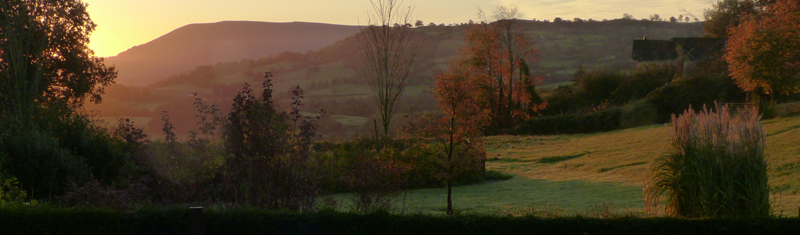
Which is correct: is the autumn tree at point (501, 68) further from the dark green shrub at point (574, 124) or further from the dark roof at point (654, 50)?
the dark roof at point (654, 50)

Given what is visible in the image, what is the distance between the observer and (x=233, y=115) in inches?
277

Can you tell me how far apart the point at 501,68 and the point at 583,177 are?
16.9 m

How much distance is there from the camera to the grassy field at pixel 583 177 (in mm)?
9398

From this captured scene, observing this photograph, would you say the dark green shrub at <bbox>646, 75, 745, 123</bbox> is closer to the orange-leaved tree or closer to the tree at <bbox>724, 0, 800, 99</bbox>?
the tree at <bbox>724, 0, 800, 99</bbox>

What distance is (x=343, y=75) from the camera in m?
51.7

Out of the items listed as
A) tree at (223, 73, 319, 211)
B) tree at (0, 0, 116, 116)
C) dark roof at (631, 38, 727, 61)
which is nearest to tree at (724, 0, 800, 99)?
dark roof at (631, 38, 727, 61)

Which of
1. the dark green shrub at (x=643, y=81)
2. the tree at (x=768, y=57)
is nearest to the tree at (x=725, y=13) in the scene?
the dark green shrub at (x=643, y=81)

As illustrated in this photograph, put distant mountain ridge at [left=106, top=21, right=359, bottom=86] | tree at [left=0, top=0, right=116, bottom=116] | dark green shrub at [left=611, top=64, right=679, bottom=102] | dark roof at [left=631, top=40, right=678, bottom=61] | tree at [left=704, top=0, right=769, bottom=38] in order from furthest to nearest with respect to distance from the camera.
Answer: distant mountain ridge at [left=106, top=21, right=359, bottom=86] → tree at [left=704, top=0, right=769, bottom=38] → dark roof at [left=631, top=40, right=678, bottom=61] → dark green shrub at [left=611, top=64, right=679, bottom=102] → tree at [left=0, top=0, right=116, bottom=116]

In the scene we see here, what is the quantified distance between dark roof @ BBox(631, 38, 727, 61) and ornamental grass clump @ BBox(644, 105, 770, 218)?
3226 centimetres

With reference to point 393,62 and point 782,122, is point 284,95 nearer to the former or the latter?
point 393,62

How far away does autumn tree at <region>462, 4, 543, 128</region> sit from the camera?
30250 millimetres

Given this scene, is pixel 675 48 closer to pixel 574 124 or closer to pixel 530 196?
pixel 574 124

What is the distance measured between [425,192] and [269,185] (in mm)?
6676

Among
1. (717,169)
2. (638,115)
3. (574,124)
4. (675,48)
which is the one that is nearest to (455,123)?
(717,169)
